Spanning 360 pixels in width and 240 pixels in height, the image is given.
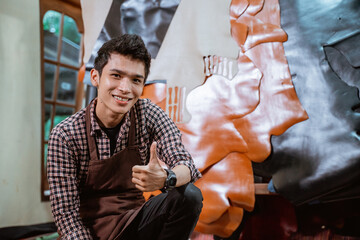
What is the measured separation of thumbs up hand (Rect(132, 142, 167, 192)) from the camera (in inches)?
39.3

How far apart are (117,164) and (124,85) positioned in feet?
0.94

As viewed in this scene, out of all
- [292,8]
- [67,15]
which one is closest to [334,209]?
[292,8]

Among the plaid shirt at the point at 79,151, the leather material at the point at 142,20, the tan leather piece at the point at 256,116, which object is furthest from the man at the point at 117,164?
the leather material at the point at 142,20

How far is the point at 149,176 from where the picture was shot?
3.30 ft

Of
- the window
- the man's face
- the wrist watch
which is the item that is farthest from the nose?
the window

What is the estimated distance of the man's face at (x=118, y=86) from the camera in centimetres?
119

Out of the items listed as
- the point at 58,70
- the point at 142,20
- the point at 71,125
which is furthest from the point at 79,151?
the point at 58,70

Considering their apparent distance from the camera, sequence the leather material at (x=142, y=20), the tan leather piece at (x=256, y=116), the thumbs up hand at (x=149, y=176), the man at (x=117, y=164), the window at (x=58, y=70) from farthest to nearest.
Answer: the window at (x=58, y=70) → the leather material at (x=142, y=20) → the tan leather piece at (x=256, y=116) → the man at (x=117, y=164) → the thumbs up hand at (x=149, y=176)

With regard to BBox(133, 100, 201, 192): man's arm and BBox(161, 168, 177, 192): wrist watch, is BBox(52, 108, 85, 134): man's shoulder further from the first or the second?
BBox(161, 168, 177, 192): wrist watch

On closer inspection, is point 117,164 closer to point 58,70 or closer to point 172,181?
point 172,181

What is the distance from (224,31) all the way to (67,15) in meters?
1.72

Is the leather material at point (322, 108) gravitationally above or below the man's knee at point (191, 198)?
above

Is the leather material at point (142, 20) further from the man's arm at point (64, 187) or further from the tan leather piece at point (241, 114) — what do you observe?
the man's arm at point (64, 187)

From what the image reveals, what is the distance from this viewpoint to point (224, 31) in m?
1.75
